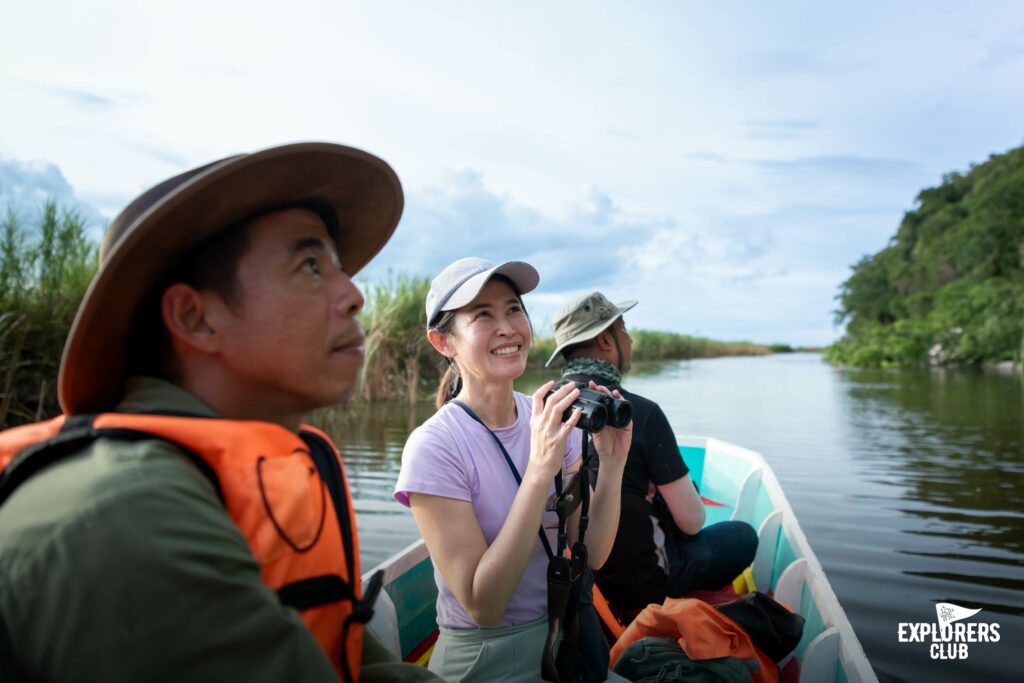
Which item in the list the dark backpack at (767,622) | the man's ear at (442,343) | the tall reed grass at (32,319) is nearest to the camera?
the man's ear at (442,343)

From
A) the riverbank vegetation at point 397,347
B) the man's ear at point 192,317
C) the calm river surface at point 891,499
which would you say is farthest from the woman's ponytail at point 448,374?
the riverbank vegetation at point 397,347

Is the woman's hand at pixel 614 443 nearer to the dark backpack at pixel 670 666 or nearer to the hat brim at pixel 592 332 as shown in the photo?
the dark backpack at pixel 670 666

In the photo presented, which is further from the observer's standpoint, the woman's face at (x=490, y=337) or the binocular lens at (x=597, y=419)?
the woman's face at (x=490, y=337)

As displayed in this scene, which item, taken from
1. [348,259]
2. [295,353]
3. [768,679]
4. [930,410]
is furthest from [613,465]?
[930,410]

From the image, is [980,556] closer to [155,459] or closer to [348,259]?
[348,259]

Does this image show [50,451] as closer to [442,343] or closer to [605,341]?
[442,343]

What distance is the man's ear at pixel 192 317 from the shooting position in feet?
3.36

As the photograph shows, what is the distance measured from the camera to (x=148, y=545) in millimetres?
713

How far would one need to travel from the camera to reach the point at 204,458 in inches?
34.5

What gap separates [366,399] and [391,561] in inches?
446

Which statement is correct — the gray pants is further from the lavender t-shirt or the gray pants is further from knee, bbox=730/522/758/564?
knee, bbox=730/522/758/564

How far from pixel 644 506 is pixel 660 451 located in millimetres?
246

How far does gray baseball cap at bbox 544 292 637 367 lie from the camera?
2.83m

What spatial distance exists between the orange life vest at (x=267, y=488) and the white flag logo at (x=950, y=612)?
4726 millimetres
